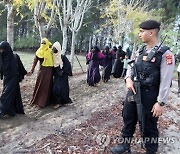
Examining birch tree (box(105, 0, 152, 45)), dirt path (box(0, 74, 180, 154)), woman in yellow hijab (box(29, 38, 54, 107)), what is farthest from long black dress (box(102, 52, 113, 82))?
birch tree (box(105, 0, 152, 45))

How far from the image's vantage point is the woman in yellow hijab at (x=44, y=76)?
21.3 feet

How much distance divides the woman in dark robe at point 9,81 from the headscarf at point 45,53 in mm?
756

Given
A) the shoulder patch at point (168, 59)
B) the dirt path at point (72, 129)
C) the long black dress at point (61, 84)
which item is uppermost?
the shoulder patch at point (168, 59)

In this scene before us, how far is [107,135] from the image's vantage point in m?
4.34

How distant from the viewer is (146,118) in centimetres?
333

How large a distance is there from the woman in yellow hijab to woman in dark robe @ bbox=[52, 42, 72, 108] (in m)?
0.12

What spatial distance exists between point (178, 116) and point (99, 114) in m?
1.97

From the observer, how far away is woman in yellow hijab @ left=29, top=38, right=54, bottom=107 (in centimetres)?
648

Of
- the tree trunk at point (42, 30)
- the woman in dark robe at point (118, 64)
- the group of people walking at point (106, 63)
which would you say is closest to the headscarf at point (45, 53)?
the group of people walking at point (106, 63)

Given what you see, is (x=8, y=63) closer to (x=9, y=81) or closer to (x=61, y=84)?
(x=9, y=81)

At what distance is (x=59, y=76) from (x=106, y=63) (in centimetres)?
585

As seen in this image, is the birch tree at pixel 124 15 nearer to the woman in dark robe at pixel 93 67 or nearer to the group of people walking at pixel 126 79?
the woman in dark robe at pixel 93 67

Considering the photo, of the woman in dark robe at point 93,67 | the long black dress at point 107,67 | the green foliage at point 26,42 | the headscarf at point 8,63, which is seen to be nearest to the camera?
the headscarf at point 8,63

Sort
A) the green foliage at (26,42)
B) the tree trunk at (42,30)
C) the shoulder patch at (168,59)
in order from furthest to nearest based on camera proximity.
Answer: the green foliage at (26,42)
the tree trunk at (42,30)
the shoulder patch at (168,59)
